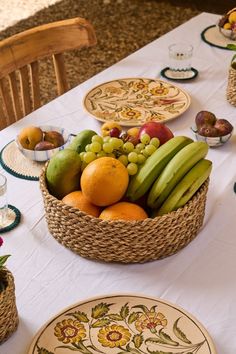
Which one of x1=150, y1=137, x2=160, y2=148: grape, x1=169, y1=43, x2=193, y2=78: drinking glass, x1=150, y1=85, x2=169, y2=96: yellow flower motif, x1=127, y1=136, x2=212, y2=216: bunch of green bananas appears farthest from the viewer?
x1=169, y1=43, x2=193, y2=78: drinking glass

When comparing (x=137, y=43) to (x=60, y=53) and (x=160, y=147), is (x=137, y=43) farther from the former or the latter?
(x=160, y=147)

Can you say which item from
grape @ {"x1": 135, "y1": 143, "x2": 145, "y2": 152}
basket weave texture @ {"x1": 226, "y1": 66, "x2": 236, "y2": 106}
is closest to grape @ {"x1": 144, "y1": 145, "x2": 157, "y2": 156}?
grape @ {"x1": 135, "y1": 143, "x2": 145, "y2": 152}

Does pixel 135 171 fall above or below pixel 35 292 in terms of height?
above

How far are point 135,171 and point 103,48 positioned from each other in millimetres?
3015

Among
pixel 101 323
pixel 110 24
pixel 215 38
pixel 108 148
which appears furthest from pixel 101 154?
pixel 110 24

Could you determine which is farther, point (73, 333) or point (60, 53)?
point (60, 53)

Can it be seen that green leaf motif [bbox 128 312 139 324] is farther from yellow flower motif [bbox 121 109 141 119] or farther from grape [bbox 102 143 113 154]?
yellow flower motif [bbox 121 109 141 119]

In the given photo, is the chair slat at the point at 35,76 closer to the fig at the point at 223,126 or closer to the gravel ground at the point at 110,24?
the fig at the point at 223,126

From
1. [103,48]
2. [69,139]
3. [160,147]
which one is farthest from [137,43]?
[160,147]

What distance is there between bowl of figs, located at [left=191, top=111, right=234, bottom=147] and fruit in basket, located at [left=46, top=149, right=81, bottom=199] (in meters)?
0.44

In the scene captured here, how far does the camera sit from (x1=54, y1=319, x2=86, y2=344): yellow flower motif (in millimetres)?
974

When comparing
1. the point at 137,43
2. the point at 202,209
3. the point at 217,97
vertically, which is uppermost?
the point at 202,209

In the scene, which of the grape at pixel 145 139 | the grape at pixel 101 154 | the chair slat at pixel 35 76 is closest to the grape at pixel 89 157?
the grape at pixel 101 154

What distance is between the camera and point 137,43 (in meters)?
4.14
